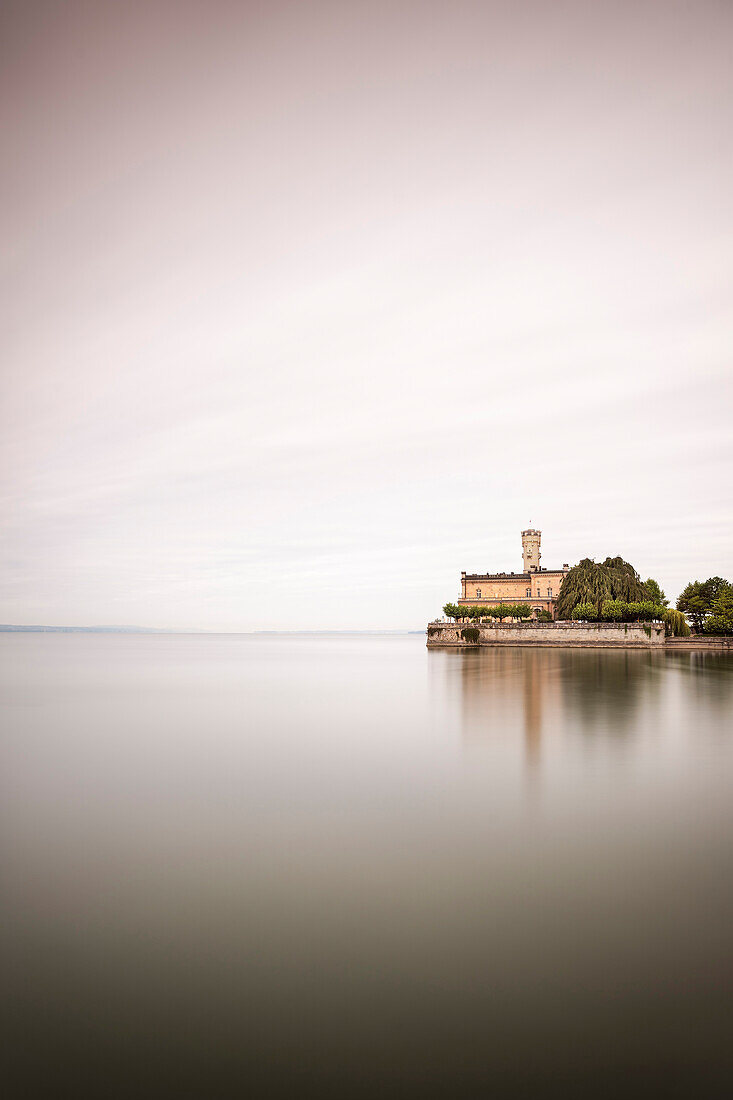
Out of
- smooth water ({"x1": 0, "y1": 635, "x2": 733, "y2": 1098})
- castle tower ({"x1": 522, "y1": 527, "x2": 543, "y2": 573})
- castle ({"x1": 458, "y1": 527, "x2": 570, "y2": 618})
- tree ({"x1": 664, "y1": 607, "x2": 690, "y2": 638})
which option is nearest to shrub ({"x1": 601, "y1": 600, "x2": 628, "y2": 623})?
tree ({"x1": 664, "y1": 607, "x2": 690, "y2": 638})

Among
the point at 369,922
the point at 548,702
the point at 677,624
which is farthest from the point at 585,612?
the point at 369,922

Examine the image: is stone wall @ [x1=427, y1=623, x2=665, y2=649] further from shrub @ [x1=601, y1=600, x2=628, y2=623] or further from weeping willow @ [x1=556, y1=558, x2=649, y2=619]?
weeping willow @ [x1=556, y1=558, x2=649, y2=619]

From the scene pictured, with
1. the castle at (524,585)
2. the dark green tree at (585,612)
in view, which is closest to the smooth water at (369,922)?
the dark green tree at (585,612)

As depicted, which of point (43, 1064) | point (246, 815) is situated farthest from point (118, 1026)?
point (246, 815)

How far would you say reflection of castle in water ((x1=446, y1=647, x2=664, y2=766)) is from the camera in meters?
13.2

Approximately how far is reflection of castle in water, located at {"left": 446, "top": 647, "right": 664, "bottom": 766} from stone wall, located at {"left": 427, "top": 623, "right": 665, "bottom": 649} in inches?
1150

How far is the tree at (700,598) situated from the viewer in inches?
2377

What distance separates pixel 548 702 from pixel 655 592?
55.1 meters

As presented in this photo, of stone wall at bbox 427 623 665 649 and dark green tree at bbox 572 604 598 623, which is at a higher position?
dark green tree at bbox 572 604 598 623

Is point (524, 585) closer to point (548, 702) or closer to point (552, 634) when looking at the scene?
point (552, 634)

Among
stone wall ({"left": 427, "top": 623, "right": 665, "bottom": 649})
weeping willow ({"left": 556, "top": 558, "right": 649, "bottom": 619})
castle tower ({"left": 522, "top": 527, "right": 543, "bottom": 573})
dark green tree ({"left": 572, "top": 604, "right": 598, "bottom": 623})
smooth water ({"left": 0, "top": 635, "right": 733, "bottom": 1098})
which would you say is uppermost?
castle tower ({"left": 522, "top": 527, "right": 543, "bottom": 573})

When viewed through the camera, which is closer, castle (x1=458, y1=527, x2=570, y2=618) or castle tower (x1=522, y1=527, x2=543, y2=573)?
castle (x1=458, y1=527, x2=570, y2=618)

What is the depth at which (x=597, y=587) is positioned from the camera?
5975cm

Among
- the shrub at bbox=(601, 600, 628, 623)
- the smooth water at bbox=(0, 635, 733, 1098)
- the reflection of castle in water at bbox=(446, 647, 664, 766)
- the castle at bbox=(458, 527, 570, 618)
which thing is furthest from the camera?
the castle at bbox=(458, 527, 570, 618)
